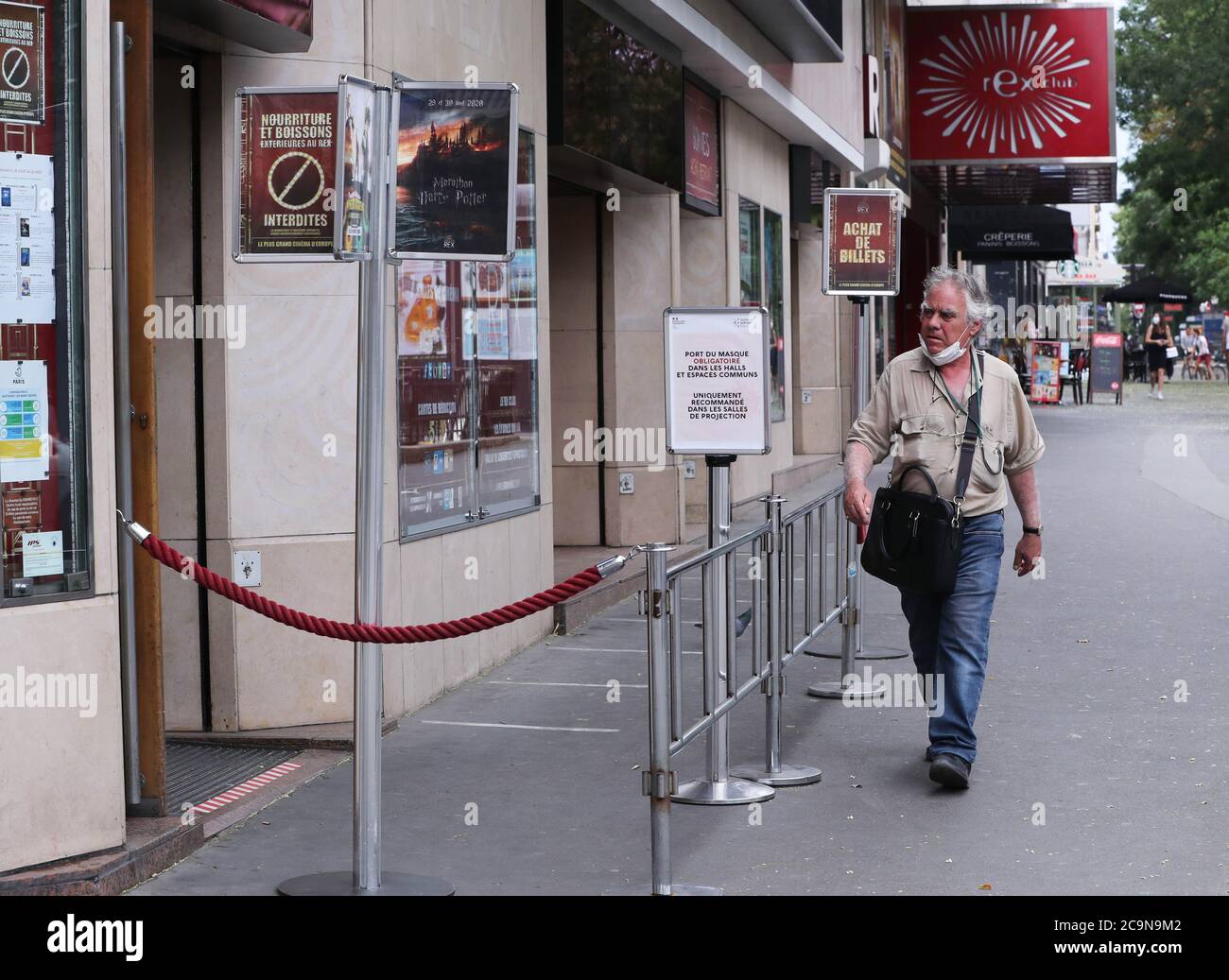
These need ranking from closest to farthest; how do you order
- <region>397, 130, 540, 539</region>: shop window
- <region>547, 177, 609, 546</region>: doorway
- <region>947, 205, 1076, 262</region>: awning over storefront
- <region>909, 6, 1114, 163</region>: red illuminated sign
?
1. <region>397, 130, 540, 539</region>: shop window
2. <region>547, 177, 609, 546</region>: doorway
3. <region>909, 6, 1114, 163</region>: red illuminated sign
4. <region>947, 205, 1076, 262</region>: awning over storefront

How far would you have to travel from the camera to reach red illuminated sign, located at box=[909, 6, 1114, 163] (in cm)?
Result: 2539

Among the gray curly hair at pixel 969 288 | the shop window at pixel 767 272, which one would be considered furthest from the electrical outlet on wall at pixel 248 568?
the shop window at pixel 767 272

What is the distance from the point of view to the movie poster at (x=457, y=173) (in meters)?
5.34

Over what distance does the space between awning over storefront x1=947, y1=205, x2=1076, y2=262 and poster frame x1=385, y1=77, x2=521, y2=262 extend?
3373 centimetres

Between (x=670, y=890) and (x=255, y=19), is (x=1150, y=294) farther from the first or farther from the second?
(x=670, y=890)

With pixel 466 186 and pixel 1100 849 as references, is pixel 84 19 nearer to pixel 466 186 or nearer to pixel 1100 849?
pixel 466 186

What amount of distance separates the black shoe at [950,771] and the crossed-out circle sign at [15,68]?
3960 mm

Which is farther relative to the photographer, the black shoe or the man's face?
the man's face

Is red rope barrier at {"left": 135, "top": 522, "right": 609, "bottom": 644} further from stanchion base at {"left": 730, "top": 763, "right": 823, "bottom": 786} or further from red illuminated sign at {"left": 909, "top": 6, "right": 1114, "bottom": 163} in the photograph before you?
red illuminated sign at {"left": 909, "top": 6, "right": 1114, "bottom": 163}

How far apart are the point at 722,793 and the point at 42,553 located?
2630mm

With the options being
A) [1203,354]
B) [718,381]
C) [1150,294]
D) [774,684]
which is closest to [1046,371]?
[1150,294]

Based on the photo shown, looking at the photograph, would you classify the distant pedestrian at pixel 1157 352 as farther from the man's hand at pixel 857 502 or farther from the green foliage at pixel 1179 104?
the man's hand at pixel 857 502

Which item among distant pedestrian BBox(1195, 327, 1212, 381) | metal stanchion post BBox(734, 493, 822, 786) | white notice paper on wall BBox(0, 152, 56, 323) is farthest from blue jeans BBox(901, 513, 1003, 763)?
distant pedestrian BBox(1195, 327, 1212, 381)

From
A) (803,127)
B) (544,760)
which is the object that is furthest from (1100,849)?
(803,127)
